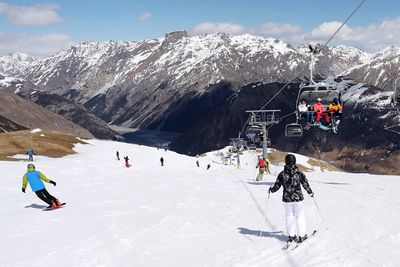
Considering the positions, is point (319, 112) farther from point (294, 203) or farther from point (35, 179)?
point (294, 203)

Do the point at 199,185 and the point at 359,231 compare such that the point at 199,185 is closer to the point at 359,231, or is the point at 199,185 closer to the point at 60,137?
the point at 359,231

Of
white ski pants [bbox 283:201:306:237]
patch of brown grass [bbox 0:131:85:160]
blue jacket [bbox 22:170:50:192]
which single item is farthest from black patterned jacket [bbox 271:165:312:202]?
patch of brown grass [bbox 0:131:85:160]

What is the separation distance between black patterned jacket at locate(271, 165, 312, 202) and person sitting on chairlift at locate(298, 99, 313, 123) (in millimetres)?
17682

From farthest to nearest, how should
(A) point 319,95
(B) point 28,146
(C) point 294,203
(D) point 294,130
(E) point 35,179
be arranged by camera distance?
(B) point 28,146, (D) point 294,130, (A) point 319,95, (E) point 35,179, (C) point 294,203

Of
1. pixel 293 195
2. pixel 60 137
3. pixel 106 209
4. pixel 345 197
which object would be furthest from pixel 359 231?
pixel 60 137

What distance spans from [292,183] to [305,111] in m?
18.1

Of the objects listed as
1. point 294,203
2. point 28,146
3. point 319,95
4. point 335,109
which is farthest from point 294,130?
point 28,146

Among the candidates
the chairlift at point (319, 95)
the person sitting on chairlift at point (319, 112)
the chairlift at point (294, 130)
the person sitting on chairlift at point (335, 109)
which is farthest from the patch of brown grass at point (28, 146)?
the person sitting on chairlift at point (335, 109)

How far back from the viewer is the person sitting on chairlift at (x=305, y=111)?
30.6 m

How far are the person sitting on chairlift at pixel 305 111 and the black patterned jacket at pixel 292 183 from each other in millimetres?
17682

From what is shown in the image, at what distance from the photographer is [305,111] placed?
30.7m

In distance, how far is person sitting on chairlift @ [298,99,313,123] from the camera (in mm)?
30609

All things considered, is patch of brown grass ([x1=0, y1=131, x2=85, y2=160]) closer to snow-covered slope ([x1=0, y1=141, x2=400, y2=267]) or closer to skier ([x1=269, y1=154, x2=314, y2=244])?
snow-covered slope ([x1=0, y1=141, x2=400, y2=267])

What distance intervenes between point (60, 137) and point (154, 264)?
83378 millimetres
